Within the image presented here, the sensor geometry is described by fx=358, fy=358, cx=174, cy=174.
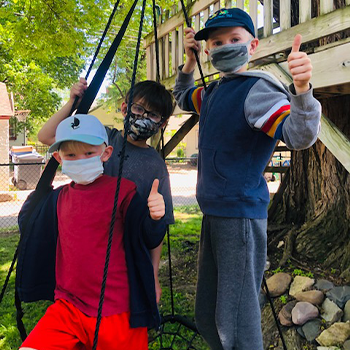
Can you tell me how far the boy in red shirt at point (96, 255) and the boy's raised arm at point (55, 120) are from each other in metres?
0.22

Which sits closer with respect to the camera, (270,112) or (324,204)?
(270,112)

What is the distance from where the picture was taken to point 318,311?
8.96ft

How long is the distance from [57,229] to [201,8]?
2.82 meters

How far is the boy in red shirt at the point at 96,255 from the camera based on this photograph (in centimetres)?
136

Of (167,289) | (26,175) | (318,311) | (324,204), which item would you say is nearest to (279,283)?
(318,311)

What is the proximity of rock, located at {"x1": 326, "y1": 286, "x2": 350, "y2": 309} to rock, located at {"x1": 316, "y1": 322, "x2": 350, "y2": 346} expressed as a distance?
0.64 feet

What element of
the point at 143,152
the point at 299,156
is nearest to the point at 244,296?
the point at 143,152

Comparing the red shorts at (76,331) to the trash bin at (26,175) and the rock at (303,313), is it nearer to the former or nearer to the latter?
the rock at (303,313)

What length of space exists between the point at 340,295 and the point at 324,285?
18cm

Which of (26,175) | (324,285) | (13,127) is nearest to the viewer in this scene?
(324,285)

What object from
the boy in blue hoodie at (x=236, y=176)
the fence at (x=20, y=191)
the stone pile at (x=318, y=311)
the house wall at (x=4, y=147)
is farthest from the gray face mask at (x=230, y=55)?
the house wall at (x=4, y=147)

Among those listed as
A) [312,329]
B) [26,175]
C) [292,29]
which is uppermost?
[292,29]

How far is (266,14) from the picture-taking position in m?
2.71

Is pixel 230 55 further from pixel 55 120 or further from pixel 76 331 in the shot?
pixel 76 331
